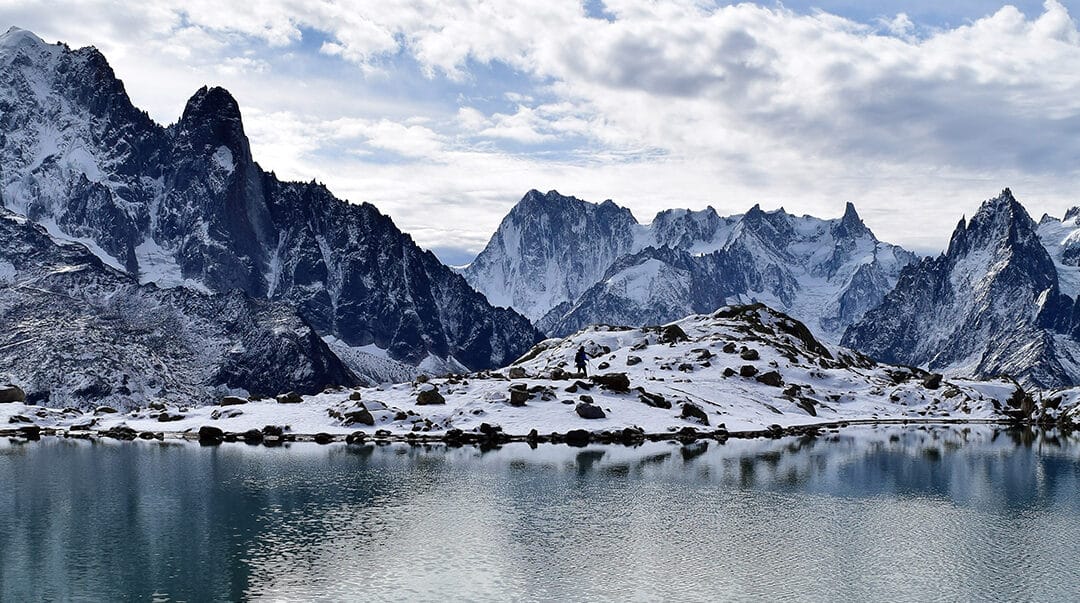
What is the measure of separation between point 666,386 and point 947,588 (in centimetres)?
10838

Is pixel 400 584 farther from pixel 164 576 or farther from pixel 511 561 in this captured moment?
pixel 164 576

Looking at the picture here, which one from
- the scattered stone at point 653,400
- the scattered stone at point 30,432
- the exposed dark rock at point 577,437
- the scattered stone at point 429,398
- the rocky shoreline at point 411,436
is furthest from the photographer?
the scattered stone at point 653,400

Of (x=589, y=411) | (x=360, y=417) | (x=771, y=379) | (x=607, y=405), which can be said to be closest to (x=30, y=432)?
(x=360, y=417)

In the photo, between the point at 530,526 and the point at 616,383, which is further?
the point at 616,383

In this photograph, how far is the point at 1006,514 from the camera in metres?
73.0

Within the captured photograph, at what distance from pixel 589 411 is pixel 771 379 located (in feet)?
202

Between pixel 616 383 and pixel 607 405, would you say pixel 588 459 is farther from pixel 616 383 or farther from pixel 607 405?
pixel 616 383

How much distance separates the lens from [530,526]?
64.1 m

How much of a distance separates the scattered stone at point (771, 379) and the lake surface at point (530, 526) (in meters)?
67.3

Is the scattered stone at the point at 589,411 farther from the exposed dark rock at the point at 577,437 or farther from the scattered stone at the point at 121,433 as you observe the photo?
the scattered stone at the point at 121,433

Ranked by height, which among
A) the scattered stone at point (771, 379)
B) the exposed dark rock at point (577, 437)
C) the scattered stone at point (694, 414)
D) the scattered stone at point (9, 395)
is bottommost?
the exposed dark rock at point (577, 437)

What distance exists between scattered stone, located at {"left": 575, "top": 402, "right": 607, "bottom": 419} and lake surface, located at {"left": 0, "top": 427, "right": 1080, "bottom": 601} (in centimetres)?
1781

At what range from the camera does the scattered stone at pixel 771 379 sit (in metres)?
178

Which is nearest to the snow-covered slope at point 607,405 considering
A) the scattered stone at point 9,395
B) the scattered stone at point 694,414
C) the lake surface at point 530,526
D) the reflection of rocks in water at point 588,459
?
the scattered stone at point 694,414
